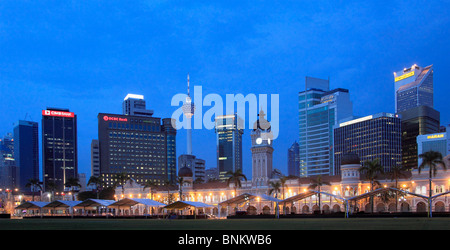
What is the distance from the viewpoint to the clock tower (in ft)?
387

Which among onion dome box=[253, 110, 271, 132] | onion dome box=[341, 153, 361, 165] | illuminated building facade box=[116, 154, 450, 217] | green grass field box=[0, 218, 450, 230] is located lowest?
illuminated building facade box=[116, 154, 450, 217]

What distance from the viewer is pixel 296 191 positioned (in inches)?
4254

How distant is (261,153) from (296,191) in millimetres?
18106

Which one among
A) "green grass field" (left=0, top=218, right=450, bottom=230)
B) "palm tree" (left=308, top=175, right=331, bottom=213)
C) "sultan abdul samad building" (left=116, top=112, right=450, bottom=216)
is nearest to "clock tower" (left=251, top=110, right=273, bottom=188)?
"sultan abdul samad building" (left=116, top=112, right=450, bottom=216)

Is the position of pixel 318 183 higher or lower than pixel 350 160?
lower

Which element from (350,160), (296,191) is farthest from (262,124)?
(350,160)

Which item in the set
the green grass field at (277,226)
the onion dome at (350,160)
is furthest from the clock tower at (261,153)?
the green grass field at (277,226)

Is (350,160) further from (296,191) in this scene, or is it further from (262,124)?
(262,124)

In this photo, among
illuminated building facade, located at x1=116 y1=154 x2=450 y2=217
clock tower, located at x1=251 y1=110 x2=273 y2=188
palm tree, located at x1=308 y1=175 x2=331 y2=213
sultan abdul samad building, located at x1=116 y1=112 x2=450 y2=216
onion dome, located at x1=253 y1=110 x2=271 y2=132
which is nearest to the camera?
sultan abdul samad building, located at x1=116 y1=112 x2=450 y2=216

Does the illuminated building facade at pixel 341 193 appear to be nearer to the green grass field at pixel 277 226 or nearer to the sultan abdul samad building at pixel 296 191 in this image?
the sultan abdul samad building at pixel 296 191

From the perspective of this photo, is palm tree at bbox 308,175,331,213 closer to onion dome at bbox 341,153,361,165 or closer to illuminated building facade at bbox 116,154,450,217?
illuminated building facade at bbox 116,154,450,217
